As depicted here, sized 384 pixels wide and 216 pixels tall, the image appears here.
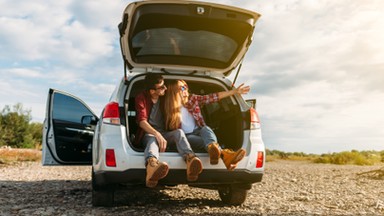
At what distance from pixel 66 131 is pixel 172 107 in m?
2.35

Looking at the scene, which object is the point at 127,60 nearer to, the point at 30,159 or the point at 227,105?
the point at 227,105

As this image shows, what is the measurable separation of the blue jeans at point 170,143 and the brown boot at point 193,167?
0.10 m

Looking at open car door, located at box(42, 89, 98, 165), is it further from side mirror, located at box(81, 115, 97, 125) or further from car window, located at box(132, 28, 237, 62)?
car window, located at box(132, 28, 237, 62)

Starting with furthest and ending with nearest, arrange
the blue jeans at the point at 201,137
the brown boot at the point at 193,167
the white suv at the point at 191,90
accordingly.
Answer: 1. the blue jeans at the point at 201,137
2. the white suv at the point at 191,90
3. the brown boot at the point at 193,167

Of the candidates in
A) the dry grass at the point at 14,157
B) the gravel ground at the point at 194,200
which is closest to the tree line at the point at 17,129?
the dry grass at the point at 14,157

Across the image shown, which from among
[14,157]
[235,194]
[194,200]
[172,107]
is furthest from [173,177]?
[14,157]

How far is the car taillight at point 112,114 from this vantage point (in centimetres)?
466

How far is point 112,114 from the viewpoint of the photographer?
4.69m

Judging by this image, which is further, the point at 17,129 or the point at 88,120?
the point at 17,129

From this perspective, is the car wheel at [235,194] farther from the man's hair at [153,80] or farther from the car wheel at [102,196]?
the man's hair at [153,80]

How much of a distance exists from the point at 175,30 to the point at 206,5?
2.09 ft

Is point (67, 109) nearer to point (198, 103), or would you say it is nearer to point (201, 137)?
point (198, 103)

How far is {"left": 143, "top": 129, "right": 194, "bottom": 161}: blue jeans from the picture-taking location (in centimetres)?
452

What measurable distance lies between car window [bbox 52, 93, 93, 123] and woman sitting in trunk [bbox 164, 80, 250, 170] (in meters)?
2.14
